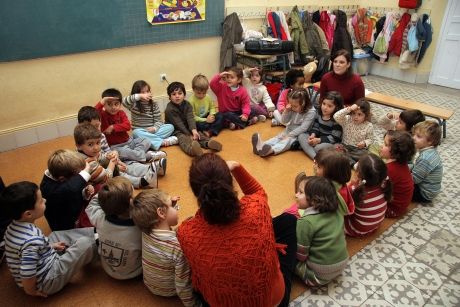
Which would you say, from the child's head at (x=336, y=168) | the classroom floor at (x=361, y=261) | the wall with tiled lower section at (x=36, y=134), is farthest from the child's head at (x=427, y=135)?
the wall with tiled lower section at (x=36, y=134)

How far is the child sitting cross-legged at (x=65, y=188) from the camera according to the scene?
167 centimetres

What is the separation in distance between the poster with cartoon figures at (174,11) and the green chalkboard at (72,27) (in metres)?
0.06

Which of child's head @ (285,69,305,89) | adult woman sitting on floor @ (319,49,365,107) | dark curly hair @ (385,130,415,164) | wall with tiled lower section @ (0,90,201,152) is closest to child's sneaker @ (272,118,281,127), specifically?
child's head @ (285,69,305,89)

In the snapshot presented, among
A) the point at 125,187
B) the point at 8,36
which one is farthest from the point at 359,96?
the point at 8,36

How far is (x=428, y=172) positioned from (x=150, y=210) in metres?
1.86

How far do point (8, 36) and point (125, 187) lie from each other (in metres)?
2.23

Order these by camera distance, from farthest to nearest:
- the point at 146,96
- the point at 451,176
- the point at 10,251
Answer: the point at 146,96 → the point at 451,176 → the point at 10,251

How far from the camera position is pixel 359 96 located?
3049 mm

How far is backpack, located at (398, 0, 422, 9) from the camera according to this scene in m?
4.70

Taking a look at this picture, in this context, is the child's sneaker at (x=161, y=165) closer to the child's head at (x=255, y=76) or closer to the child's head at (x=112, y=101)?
the child's head at (x=112, y=101)

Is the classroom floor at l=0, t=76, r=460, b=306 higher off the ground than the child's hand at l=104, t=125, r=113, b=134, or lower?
lower

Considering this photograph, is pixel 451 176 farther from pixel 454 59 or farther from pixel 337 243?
pixel 454 59

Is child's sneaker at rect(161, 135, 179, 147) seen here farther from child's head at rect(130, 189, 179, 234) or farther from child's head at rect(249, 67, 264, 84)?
child's head at rect(130, 189, 179, 234)

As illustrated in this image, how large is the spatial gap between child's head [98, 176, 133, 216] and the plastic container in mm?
4859
